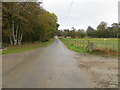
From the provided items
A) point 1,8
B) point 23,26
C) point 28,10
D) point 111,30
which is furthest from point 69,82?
point 111,30

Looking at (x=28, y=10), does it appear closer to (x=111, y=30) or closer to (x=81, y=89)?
(x=81, y=89)

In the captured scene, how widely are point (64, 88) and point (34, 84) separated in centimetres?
113

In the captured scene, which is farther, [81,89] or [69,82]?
[69,82]

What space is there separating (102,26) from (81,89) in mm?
102790

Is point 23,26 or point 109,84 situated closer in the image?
point 109,84

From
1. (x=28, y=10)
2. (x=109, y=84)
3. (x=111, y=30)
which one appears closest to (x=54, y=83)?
(x=109, y=84)

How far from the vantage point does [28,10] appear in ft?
74.2

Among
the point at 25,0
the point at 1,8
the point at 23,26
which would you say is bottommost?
the point at 23,26

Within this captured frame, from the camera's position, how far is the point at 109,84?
16.0 feet

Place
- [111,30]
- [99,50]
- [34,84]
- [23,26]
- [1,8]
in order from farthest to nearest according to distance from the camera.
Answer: [111,30] → [23,26] → [1,8] → [99,50] → [34,84]

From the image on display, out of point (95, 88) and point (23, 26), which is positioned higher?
point (23, 26)

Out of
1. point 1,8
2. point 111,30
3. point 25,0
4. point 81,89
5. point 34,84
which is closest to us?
point 81,89

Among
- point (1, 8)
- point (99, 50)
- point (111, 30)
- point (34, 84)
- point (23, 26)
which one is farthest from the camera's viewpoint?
point (111, 30)

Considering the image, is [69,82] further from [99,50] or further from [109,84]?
[99,50]
